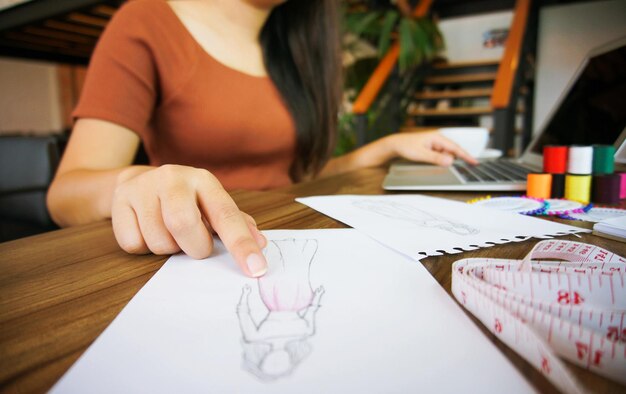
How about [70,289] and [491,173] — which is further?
[491,173]

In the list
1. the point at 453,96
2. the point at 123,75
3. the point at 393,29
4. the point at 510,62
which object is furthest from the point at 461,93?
the point at 123,75

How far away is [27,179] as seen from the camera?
0.77 metres

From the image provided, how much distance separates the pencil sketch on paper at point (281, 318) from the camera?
0.15 m

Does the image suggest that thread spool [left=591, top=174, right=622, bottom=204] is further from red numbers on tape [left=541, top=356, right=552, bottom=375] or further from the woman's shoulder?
the woman's shoulder

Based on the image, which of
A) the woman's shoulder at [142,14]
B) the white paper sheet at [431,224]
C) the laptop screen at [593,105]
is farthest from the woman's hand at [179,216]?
the laptop screen at [593,105]

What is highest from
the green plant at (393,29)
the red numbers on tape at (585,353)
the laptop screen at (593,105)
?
the green plant at (393,29)

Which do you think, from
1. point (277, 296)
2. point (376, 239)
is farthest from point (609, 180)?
point (277, 296)

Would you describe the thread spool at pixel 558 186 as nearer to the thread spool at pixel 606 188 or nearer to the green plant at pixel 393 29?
the thread spool at pixel 606 188

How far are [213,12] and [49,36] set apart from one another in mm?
4138

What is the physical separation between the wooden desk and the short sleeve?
252mm

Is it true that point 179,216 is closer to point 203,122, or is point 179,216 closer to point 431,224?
point 431,224

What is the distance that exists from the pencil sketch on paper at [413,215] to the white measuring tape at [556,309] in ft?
0.29

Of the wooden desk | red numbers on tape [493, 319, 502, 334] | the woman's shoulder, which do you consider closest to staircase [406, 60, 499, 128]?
the woman's shoulder

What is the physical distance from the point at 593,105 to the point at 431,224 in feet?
1.63
